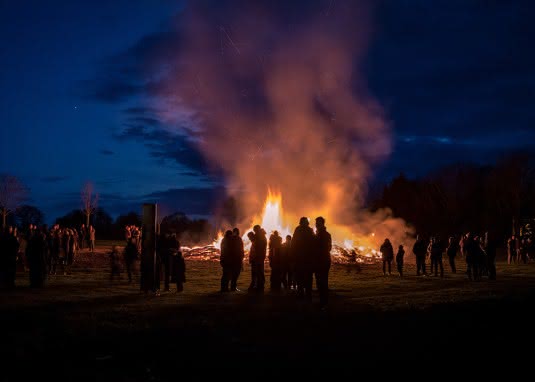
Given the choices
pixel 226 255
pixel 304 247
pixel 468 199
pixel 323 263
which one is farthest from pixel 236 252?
pixel 468 199

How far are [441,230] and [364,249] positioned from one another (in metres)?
27.0

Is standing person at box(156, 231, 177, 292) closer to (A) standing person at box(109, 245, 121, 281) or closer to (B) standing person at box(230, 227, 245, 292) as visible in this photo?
(B) standing person at box(230, 227, 245, 292)

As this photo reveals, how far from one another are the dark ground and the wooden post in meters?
0.85

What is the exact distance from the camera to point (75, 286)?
17.6 m

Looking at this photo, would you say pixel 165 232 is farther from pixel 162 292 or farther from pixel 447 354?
pixel 447 354

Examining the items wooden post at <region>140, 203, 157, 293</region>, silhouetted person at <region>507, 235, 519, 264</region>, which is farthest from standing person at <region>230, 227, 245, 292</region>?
silhouetted person at <region>507, 235, 519, 264</region>

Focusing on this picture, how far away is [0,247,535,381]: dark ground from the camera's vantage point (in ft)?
24.3

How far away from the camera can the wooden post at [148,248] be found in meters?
15.3

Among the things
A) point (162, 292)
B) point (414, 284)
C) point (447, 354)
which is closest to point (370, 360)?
point (447, 354)

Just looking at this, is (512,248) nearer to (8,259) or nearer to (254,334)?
(254,334)

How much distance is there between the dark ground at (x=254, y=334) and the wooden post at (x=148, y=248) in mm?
852

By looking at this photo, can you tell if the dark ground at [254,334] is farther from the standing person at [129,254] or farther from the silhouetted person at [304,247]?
the standing person at [129,254]

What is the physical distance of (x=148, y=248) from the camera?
15.4 m

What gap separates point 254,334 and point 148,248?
708cm
